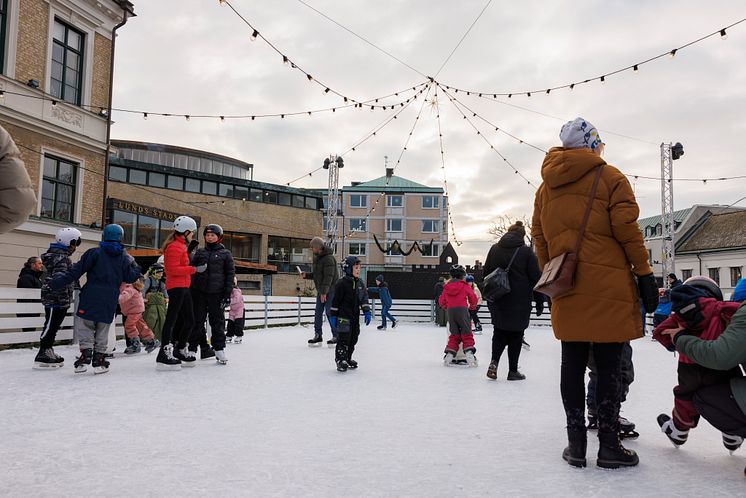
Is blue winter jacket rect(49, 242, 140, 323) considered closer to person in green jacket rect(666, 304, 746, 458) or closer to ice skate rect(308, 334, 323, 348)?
ice skate rect(308, 334, 323, 348)

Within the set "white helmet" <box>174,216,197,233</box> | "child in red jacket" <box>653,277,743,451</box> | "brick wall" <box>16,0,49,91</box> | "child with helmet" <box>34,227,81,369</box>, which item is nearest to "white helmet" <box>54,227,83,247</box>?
"child with helmet" <box>34,227,81,369</box>

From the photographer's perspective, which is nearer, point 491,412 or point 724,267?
point 491,412

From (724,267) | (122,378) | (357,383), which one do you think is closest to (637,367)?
(357,383)

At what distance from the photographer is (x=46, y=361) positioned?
6.66m

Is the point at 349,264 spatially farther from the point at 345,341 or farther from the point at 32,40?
the point at 32,40

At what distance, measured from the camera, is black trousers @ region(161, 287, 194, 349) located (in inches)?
259

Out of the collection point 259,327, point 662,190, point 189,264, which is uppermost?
point 662,190

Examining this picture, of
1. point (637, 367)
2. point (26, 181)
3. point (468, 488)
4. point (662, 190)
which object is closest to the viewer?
point (26, 181)

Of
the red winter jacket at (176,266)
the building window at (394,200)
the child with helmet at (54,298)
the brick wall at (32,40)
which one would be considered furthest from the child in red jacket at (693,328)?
the building window at (394,200)

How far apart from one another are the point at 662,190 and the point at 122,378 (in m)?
21.0

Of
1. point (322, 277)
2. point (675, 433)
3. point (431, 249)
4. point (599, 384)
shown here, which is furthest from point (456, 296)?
point (431, 249)

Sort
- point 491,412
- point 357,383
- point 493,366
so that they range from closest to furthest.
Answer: point 491,412, point 357,383, point 493,366

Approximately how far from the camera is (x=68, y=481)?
2.61m

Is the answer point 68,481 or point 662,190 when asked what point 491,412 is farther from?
point 662,190
